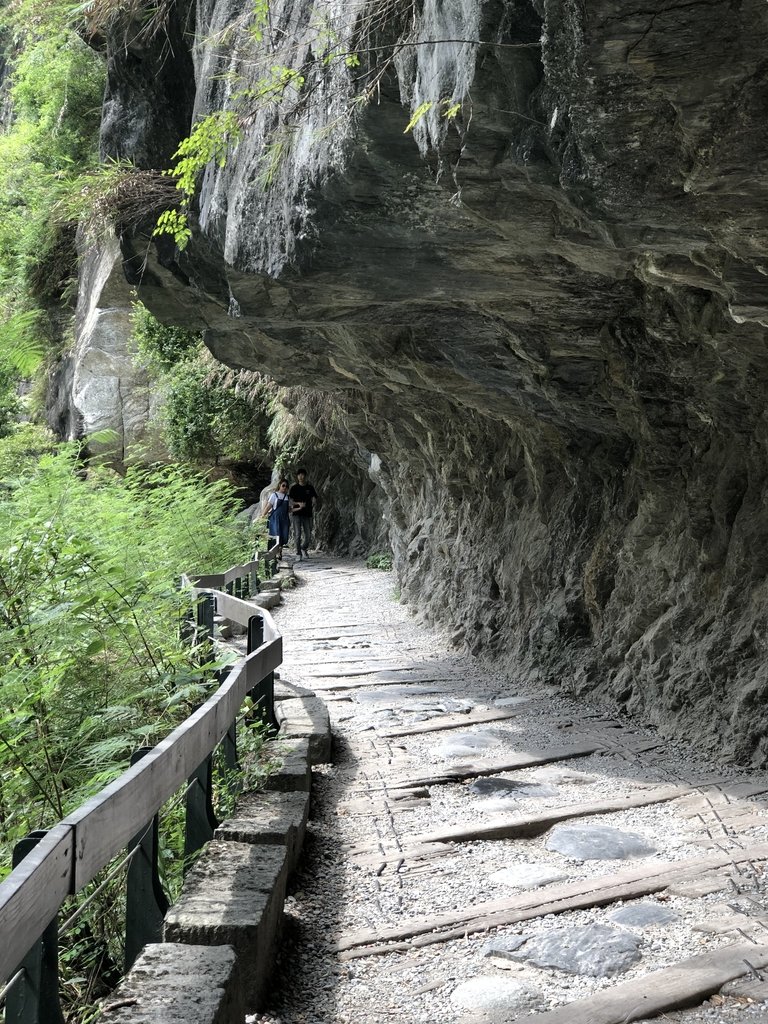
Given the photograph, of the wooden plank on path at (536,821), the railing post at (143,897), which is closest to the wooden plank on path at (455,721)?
the wooden plank on path at (536,821)

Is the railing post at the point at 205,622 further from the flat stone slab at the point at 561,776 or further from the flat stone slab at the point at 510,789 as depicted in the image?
the flat stone slab at the point at 561,776

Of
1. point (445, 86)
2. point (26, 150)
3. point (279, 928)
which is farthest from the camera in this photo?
point (26, 150)

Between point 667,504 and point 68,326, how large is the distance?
81.3 ft

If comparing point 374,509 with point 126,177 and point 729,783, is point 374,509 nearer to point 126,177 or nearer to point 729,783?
point 126,177

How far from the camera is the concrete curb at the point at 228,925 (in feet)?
8.17

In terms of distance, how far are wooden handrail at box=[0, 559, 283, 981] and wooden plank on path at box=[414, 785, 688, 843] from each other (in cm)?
139

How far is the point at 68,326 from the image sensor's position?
28406 mm

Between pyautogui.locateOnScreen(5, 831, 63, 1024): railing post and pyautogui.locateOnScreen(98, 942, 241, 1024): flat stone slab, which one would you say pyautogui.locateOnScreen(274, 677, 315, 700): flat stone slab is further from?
pyautogui.locateOnScreen(5, 831, 63, 1024): railing post

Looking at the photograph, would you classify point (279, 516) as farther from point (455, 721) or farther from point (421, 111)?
point (421, 111)

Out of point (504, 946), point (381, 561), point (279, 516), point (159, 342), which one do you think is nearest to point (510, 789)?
point (504, 946)

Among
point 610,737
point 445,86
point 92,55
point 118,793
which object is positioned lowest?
point 610,737

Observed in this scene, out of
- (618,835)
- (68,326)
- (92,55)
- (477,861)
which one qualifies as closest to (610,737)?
(618,835)

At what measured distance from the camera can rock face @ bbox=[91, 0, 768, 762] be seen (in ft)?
11.2

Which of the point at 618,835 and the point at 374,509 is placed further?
the point at 374,509
